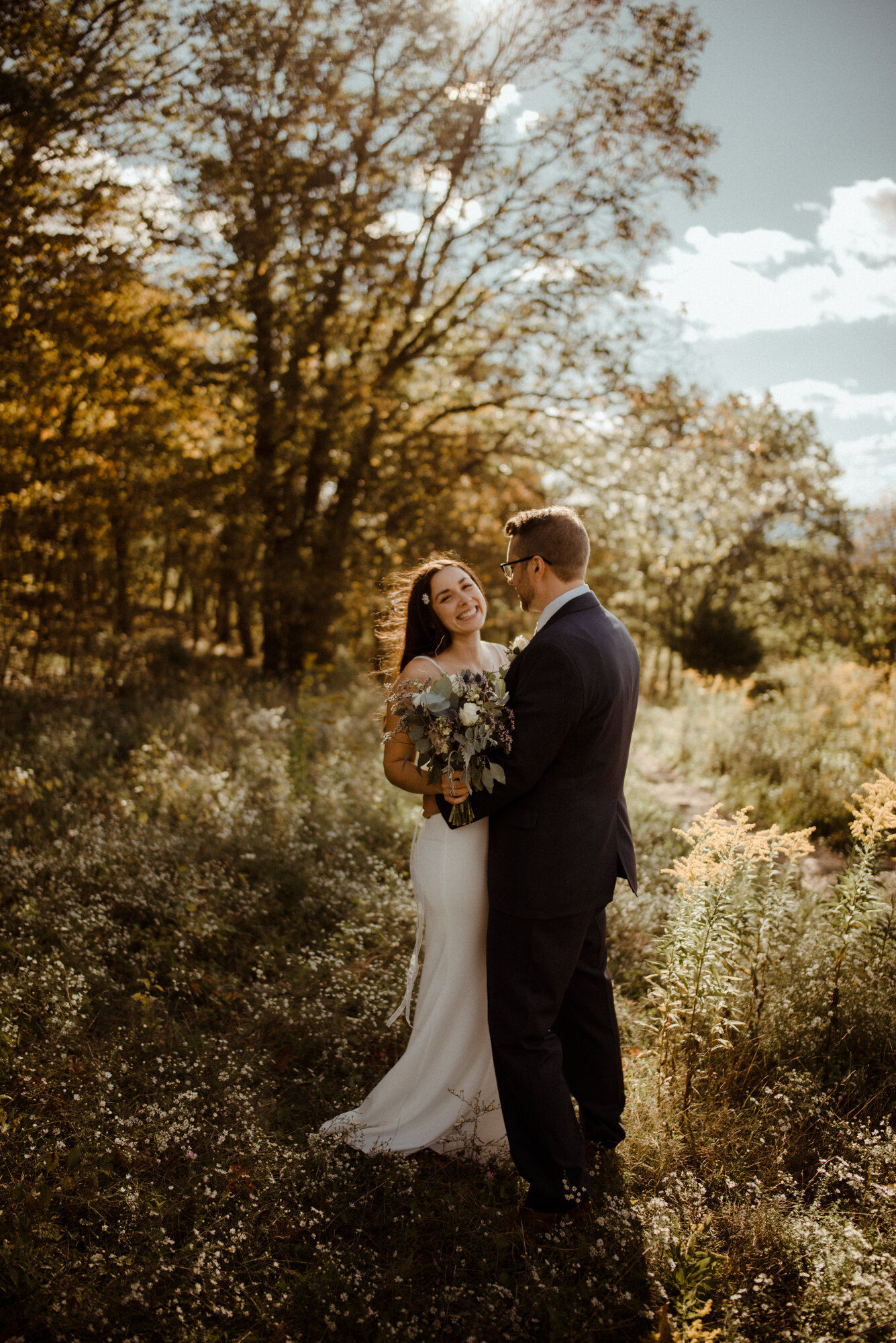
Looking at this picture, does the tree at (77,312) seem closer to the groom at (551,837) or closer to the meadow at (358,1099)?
the meadow at (358,1099)

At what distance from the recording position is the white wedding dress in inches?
125

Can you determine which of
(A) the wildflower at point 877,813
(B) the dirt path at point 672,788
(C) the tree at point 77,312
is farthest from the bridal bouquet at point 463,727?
(C) the tree at point 77,312

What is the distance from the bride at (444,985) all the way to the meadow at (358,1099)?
Answer: 0.13 m

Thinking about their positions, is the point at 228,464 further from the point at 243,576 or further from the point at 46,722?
the point at 46,722

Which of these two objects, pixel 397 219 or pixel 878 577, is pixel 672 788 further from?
pixel 878 577

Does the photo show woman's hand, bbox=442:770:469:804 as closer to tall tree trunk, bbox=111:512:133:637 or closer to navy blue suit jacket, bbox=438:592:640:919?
navy blue suit jacket, bbox=438:592:640:919

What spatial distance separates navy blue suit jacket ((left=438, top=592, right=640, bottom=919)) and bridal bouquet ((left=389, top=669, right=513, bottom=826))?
5 centimetres

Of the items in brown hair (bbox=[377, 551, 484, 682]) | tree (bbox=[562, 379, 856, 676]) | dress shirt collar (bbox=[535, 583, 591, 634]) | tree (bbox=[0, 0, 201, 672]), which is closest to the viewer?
dress shirt collar (bbox=[535, 583, 591, 634])

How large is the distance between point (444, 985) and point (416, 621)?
1.56 metres

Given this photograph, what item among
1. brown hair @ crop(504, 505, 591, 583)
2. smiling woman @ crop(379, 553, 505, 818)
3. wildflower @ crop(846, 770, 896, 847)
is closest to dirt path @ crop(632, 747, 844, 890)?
wildflower @ crop(846, 770, 896, 847)

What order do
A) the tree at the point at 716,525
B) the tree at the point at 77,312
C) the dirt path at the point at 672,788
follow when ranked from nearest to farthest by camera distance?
the tree at the point at 77,312 → the dirt path at the point at 672,788 → the tree at the point at 716,525

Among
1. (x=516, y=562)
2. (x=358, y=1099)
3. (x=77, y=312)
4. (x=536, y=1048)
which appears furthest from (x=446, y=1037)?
(x=77, y=312)

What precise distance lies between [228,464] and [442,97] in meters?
5.75

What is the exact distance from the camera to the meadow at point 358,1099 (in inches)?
101
